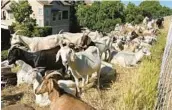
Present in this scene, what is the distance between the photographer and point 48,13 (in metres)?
31.7

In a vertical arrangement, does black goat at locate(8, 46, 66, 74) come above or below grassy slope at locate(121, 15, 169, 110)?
below

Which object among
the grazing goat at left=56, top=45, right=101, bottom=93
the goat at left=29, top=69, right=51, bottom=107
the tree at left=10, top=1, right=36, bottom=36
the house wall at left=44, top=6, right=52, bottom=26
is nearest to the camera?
the goat at left=29, top=69, right=51, bottom=107

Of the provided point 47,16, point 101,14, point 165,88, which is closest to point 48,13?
point 47,16

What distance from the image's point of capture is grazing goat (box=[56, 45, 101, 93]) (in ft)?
20.7

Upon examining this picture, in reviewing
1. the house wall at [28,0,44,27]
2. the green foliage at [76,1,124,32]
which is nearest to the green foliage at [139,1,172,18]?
the green foliage at [76,1,124,32]

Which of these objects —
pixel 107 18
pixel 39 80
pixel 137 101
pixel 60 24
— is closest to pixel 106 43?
pixel 39 80

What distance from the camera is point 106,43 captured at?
388 inches

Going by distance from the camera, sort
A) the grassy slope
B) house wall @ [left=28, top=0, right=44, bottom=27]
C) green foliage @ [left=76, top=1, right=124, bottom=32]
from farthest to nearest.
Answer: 1. house wall @ [left=28, top=0, right=44, bottom=27]
2. green foliage @ [left=76, top=1, right=124, bottom=32]
3. the grassy slope

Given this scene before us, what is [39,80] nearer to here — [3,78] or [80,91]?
[80,91]

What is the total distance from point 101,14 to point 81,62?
80.3 ft

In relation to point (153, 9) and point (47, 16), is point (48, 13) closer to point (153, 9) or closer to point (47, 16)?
point (47, 16)

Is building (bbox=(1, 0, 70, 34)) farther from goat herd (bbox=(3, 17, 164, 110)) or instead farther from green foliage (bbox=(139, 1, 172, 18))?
goat herd (bbox=(3, 17, 164, 110))

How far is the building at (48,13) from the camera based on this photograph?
1208 inches

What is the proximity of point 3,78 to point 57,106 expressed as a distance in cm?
344
